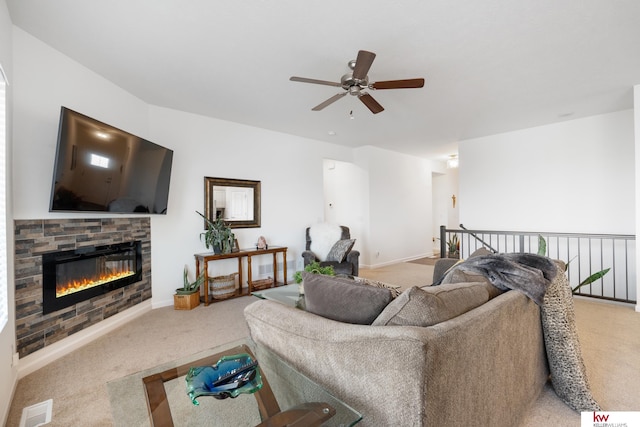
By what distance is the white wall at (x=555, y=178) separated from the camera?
3998 millimetres

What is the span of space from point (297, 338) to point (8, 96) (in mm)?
2578

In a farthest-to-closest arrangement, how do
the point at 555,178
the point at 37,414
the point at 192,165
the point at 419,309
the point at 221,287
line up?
1. the point at 555,178
2. the point at 192,165
3. the point at 221,287
4. the point at 37,414
5. the point at 419,309

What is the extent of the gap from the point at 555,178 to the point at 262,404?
5364 mm

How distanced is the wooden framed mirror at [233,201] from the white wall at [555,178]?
3.95 meters

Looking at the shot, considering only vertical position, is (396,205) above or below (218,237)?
above

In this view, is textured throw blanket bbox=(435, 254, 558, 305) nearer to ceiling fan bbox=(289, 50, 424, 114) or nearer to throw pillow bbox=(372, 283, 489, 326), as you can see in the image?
throw pillow bbox=(372, 283, 489, 326)

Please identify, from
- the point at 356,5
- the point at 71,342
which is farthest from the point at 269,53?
the point at 71,342

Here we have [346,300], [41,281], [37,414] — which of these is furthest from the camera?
[41,281]

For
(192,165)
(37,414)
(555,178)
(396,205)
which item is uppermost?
(192,165)

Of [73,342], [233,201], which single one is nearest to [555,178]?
[233,201]

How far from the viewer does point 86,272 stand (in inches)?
107

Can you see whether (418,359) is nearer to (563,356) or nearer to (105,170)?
(563,356)

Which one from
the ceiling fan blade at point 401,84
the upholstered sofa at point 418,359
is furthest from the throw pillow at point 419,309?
the ceiling fan blade at point 401,84

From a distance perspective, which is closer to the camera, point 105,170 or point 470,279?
point 470,279
